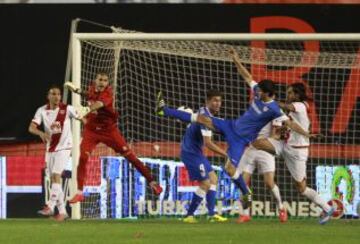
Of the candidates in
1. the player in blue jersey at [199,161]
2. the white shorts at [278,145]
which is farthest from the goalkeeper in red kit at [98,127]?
the white shorts at [278,145]

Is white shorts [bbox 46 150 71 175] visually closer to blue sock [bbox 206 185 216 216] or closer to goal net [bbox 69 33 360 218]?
goal net [bbox 69 33 360 218]

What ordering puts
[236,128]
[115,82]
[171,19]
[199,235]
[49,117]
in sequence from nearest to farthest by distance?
[199,235], [236,128], [49,117], [115,82], [171,19]

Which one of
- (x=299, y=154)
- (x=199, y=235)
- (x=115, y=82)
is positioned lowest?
(x=199, y=235)

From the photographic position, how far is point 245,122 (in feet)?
48.0

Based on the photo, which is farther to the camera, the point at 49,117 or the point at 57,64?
the point at 57,64

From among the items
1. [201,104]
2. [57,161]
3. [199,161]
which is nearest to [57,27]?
[201,104]

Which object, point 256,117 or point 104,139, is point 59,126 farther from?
point 256,117

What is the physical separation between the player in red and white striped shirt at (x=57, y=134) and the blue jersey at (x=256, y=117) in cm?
235

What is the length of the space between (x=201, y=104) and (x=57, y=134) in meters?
3.75

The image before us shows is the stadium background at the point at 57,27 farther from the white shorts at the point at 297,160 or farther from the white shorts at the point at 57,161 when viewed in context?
the white shorts at the point at 297,160

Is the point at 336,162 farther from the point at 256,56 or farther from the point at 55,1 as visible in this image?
the point at 55,1

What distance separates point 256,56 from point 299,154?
3636 millimetres

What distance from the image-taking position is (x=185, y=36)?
53.8 ft

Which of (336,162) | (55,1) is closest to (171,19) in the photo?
(55,1)
